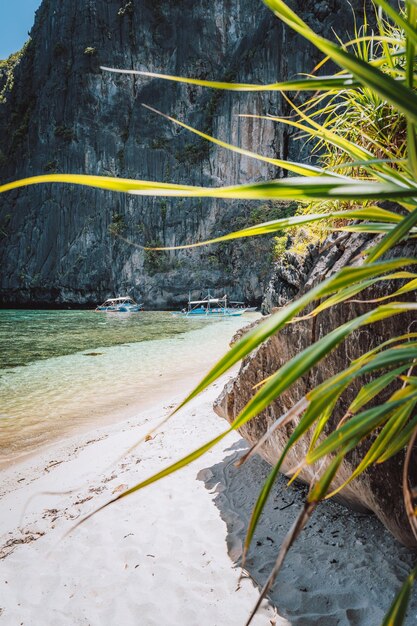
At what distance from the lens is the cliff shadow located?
4.39ft

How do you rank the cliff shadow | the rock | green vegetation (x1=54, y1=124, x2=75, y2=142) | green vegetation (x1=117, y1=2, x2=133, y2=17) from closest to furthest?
the rock
the cliff shadow
green vegetation (x1=117, y1=2, x2=133, y2=17)
green vegetation (x1=54, y1=124, x2=75, y2=142)

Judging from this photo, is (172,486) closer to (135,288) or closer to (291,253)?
(291,253)

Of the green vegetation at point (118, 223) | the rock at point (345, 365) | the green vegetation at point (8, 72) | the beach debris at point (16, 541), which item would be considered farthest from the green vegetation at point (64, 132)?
the rock at point (345, 365)

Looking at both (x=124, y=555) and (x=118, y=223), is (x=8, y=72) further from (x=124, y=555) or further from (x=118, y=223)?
(x=124, y=555)

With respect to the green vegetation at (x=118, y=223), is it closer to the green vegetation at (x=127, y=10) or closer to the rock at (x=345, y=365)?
the green vegetation at (x=127, y=10)

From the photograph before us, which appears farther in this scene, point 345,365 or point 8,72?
point 8,72

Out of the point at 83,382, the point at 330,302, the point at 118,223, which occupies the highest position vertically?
the point at 118,223

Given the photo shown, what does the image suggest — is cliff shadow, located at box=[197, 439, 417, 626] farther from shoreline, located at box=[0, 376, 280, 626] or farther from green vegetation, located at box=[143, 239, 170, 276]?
green vegetation, located at box=[143, 239, 170, 276]

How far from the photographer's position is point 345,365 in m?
1.35

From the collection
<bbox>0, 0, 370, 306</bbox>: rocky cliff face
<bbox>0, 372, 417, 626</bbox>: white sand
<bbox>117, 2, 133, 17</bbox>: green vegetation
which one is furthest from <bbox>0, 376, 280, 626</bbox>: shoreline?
<bbox>117, 2, 133, 17</bbox>: green vegetation

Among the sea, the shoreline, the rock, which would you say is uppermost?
the rock

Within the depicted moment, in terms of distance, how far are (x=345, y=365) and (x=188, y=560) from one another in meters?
1.17

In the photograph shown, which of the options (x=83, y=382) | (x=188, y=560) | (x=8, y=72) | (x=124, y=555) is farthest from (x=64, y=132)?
(x=188, y=560)

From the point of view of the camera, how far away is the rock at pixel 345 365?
3.96 ft
